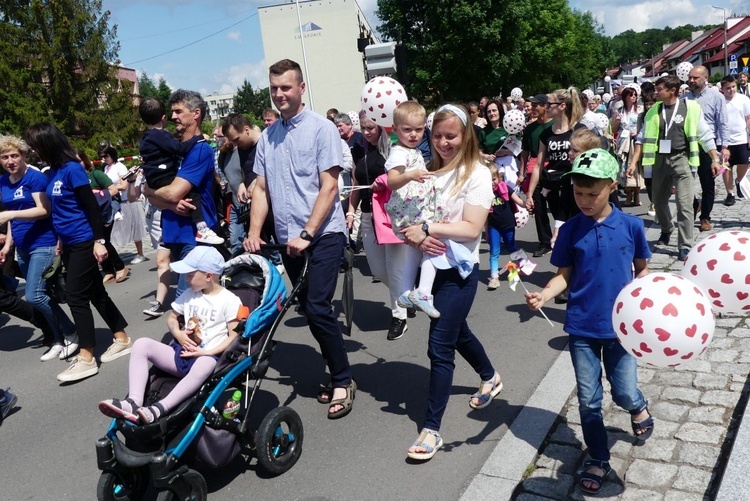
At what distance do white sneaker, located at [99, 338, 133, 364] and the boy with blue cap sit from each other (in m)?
4.38

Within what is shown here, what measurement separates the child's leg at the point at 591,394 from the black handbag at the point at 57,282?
488 centimetres

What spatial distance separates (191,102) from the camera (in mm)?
5469

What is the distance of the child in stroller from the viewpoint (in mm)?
3652

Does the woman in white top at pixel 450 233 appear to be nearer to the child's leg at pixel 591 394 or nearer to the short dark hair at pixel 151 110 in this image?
the child's leg at pixel 591 394

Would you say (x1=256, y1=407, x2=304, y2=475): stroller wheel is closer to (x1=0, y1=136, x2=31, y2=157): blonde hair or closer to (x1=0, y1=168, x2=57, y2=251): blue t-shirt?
(x1=0, y1=168, x2=57, y2=251): blue t-shirt

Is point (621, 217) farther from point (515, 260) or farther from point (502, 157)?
point (502, 157)

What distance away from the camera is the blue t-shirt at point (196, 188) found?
213 inches

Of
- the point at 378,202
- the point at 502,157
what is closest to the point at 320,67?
the point at 502,157

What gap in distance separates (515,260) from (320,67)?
1971 inches

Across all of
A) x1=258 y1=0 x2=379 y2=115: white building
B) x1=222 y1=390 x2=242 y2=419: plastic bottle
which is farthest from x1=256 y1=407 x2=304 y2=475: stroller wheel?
x1=258 y1=0 x2=379 y2=115: white building

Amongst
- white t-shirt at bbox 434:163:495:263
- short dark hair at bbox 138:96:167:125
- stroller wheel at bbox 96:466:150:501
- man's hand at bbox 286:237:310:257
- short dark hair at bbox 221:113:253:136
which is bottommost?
stroller wheel at bbox 96:466:150:501

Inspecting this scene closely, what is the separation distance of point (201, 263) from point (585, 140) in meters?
2.60

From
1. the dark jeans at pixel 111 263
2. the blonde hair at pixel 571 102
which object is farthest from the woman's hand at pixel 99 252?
the blonde hair at pixel 571 102

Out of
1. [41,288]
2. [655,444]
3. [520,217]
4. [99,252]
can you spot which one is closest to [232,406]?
[655,444]
